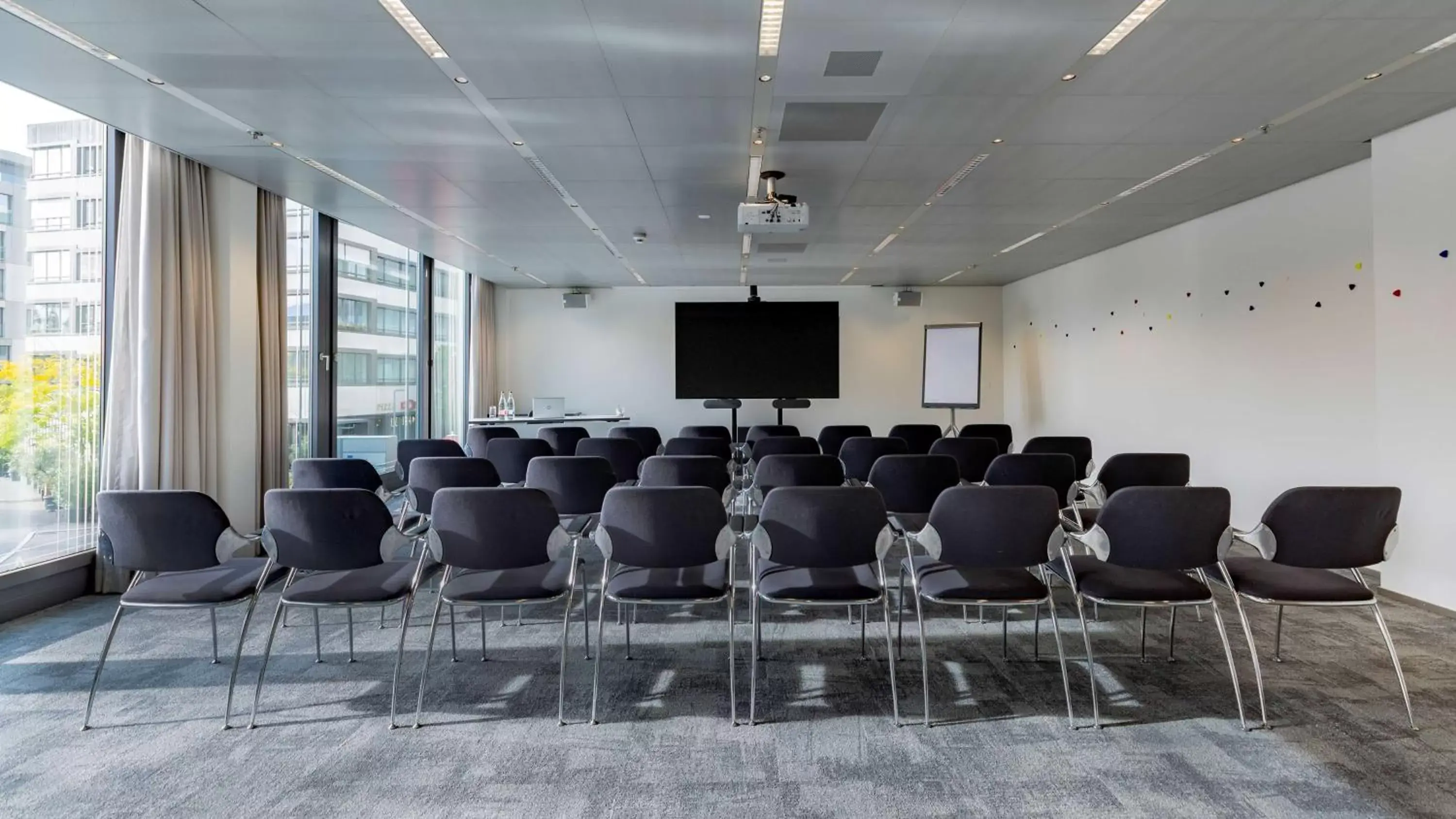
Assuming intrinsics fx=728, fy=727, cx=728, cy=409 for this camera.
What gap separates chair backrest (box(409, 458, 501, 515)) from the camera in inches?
179

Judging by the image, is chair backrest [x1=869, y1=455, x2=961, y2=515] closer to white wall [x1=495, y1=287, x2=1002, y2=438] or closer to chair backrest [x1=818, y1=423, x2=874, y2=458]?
chair backrest [x1=818, y1=423, x2=874, y2=458]

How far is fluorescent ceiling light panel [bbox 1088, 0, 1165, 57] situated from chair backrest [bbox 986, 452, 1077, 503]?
2357 millimetres

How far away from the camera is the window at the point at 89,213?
478 centimetres

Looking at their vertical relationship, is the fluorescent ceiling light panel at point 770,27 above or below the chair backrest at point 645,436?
above

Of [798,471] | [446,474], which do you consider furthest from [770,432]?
[446,474]

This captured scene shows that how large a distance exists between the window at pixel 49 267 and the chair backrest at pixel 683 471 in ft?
12.7

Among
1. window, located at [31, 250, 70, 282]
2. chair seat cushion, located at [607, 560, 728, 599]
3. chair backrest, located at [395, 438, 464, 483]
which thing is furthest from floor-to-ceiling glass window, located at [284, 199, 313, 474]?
chair seat cushion, located at [607, 560, 728, 599]

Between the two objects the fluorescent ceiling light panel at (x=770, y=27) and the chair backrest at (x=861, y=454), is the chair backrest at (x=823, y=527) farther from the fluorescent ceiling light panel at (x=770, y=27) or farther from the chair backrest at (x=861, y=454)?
the chair backrest at (x=861, y=454)

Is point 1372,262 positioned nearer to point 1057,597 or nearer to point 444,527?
point 1057,597

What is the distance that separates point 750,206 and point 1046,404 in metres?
7.17

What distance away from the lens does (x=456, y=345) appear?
11180mm

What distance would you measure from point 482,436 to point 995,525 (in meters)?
5.10

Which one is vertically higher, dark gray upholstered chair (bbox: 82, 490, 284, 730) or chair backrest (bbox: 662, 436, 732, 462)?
chair backrest (bbox: 662, 436, 732, 462)

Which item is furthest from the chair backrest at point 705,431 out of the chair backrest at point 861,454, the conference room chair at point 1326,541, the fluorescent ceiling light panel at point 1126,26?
the conference room chair at point 1326,541
